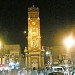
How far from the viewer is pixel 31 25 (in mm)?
115375

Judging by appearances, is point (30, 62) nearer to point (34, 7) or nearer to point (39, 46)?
point (39, 46)

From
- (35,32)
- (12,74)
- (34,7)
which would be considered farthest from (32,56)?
(12,74)

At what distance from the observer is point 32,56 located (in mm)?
115000

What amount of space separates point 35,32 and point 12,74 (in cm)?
7280

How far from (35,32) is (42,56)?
982 cm

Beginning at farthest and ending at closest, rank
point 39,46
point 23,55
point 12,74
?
point 23,55, point 39,46, point 12,74

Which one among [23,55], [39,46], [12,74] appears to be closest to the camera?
[12,74]

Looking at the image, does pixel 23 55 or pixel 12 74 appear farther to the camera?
pixel 23 55

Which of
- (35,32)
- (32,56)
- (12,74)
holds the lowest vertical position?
(12,74)

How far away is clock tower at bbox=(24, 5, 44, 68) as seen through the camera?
376 ft

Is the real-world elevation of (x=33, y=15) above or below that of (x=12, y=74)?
above

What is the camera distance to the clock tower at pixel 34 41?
376ft

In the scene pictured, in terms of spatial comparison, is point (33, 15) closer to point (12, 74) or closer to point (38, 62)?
point (38, 62)

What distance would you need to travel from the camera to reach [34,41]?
11575cm
